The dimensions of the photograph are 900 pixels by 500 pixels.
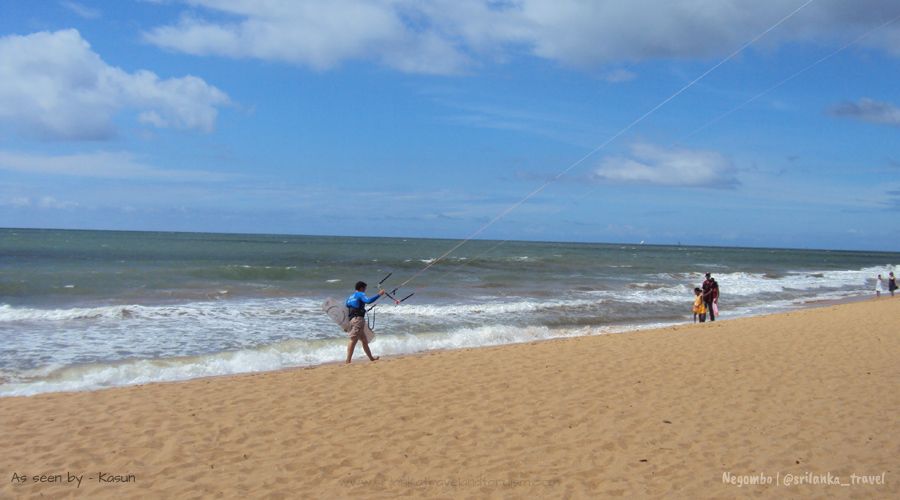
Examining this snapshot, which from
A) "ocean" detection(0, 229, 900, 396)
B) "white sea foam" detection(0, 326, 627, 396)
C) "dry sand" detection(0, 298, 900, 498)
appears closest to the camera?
"dry sand" detection(0, 298, 900, 498)

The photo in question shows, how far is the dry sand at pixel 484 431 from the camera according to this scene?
16.4ft

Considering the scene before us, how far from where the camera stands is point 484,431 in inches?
246

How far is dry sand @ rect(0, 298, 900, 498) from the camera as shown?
5.00 metres

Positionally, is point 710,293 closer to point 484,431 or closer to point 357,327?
point 357,327

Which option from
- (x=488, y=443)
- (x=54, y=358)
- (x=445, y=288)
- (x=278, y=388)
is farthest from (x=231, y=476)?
(x=445, y=288)

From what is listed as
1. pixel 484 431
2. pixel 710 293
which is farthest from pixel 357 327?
pixel 710 293

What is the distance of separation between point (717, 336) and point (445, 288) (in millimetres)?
14459

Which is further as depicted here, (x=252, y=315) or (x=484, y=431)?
(x=252, y=315)

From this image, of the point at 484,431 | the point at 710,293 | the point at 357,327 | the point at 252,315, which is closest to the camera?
the point at 484,431

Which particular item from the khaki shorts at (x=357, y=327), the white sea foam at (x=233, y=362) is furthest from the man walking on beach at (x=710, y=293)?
the khaki shorts at (x=357, y=327)

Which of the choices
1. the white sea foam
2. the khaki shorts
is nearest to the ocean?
the white sea foam

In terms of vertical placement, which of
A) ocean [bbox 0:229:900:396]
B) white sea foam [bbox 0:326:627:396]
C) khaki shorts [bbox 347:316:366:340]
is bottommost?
white sea foam [bbox 0:326:627:396]

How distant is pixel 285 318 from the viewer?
648 inches

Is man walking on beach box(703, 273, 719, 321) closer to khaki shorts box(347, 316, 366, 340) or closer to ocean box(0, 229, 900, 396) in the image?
ocean box(0, 229, 900, 396)
